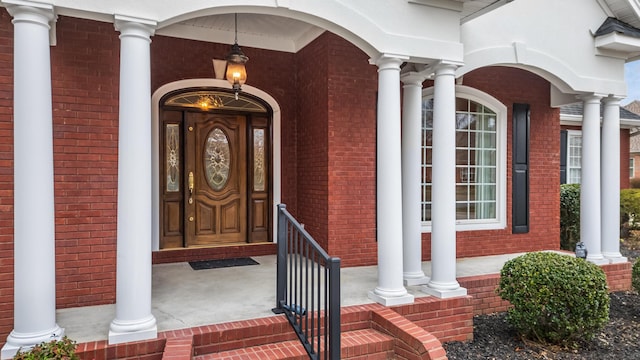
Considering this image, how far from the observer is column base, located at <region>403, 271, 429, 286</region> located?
4.82 metres

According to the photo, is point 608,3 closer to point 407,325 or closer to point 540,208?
point 540,208

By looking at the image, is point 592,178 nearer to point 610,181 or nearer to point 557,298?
point 610,181

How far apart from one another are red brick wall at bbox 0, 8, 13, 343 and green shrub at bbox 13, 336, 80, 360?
110cm

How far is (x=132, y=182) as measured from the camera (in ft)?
10.4

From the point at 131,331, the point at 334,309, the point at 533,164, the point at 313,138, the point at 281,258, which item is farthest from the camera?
the point at 533,164

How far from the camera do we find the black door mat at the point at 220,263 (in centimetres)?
548

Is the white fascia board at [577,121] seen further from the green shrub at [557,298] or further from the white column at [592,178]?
the green shrub at [557,298]

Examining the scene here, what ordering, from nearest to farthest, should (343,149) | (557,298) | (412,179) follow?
(557,298)
(412,179)
(343,149)

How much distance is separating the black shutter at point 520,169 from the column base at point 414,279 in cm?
269

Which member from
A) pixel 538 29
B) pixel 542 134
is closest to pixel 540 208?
pixel 542 134

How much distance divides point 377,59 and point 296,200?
110 inches

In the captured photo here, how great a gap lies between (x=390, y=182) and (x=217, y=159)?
2950 millimetres

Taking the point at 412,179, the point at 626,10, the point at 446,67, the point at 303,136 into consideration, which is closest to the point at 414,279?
the point at 412,179

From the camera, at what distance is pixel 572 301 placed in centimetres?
402
